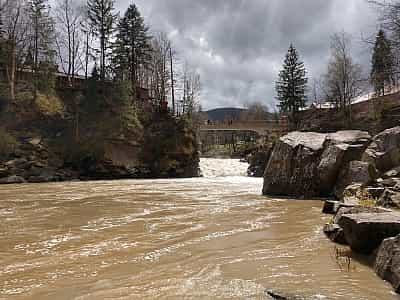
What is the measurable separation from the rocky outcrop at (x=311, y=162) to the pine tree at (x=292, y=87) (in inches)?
1280

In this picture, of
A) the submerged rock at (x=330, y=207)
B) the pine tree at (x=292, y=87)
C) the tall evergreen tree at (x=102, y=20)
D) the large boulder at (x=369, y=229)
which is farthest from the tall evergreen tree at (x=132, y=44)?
the large boulder at (x=369, y=229)

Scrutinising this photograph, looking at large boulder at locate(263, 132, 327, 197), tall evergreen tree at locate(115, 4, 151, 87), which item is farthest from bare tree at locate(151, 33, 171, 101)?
large boulder at locate(263, 132, 327, 197)

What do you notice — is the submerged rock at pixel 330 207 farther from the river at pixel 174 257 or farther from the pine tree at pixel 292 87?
the pine tree at pixel 292 87

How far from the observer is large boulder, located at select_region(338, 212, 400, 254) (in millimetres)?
5648

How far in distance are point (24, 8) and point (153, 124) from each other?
16.5 m

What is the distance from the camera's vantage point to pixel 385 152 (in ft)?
40.4

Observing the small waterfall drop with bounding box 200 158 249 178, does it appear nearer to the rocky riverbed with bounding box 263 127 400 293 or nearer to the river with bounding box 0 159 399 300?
the rocky riverbed with bounding box 263 127 400 293

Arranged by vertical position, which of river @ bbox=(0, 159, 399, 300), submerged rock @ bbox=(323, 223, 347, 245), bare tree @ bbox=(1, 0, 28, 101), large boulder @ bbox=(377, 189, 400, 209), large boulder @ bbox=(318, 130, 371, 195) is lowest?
river @ bbox=(0, 159, 399, 300)

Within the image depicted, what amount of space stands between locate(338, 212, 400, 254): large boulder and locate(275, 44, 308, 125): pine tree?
143 feet

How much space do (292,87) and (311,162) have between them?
35.3 meters

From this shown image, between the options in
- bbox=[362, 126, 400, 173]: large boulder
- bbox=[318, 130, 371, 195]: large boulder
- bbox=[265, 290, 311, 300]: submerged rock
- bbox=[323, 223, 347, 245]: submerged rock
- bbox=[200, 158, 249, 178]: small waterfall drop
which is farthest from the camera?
bbox=[200, 158, 249, 178]: small waterfall drop

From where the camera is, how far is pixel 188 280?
5.06m

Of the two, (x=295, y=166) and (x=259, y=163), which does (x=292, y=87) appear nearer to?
(x=259, y=163)

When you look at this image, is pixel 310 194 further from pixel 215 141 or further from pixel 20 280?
pixel 215 141
